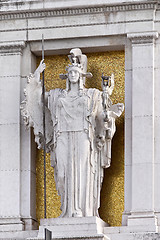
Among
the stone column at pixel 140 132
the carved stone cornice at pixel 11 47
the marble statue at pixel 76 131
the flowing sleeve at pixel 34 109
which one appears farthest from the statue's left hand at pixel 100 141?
the carved stone cornice at pixel 11 47

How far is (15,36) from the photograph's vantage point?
59.2 ft

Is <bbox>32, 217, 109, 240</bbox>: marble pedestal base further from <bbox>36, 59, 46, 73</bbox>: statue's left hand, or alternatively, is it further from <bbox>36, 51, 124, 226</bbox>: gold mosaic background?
<bbox>36, 59, 46, 73</bbox>: statue's left hand

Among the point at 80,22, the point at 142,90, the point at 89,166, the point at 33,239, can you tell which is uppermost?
the point at 80,22

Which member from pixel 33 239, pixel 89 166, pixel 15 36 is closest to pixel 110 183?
pixel 89 166

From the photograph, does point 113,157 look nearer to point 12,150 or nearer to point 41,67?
point 12,150

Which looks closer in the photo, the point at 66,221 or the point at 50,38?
the point at 66,221

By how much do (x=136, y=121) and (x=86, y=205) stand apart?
168 centimetres

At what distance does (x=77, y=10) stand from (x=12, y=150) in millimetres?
2693

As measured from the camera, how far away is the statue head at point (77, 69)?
17266 mm

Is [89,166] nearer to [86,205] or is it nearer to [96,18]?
[86,205]

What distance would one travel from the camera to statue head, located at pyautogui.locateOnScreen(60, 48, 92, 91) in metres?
17.3

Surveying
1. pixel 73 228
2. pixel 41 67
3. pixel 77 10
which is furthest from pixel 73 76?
pixel 73 228

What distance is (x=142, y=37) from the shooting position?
17.5 m

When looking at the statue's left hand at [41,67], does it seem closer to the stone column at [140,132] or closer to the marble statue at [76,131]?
the marble statue at [76,131]
